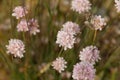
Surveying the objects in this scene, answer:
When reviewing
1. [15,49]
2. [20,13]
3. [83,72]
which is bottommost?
[83,72]

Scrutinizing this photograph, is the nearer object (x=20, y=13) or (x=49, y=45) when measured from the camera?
(x=20, y=13)

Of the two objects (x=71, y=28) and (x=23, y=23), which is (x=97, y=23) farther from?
(x=23, y=23)

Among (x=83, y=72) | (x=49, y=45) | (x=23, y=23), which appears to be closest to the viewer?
(x=83, y=72)

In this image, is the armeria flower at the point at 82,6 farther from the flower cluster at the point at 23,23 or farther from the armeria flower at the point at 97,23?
the flower cluster at the point at 23,23

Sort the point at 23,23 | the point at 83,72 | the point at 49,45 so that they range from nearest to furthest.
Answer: the point at 83,72 → the point at 23,23 → the point at 49,45

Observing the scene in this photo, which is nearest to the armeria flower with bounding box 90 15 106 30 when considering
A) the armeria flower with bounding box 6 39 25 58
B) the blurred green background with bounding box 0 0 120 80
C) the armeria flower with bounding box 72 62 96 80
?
the blurred green background with bounding box 0 0 120 80

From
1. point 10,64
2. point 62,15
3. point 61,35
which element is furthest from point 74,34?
point 62,15

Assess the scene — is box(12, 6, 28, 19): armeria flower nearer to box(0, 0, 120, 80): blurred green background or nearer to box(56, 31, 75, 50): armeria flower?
box(0, 0, 120, 80): blurred green background

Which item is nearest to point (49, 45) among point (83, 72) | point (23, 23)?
point (23, 23)

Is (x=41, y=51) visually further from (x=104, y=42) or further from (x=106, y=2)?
(x=106, y=2)
